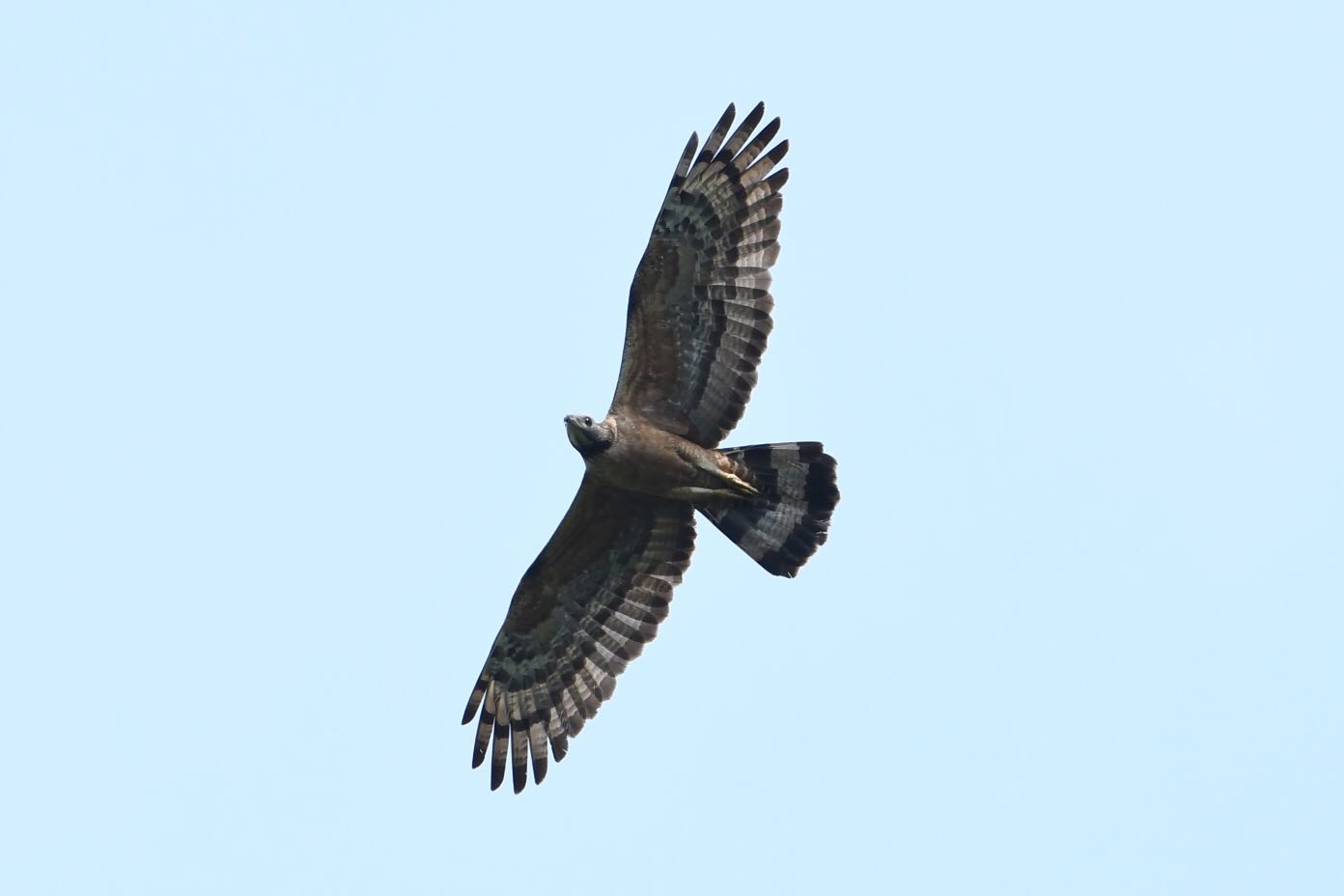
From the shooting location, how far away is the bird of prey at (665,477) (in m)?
16.2

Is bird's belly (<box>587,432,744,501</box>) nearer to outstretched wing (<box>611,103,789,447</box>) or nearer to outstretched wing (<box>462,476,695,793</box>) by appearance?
outstretched wing (<box>611,103,789,447</box>)

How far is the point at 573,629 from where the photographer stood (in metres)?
17.6

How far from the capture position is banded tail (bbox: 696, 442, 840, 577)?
16.7 metres

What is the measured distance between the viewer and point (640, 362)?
1642 centimetres

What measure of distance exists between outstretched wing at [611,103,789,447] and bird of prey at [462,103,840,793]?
0.03 ft

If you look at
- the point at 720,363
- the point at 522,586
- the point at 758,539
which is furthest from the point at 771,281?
the point at 522,586

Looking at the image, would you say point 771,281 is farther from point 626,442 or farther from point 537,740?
point 537,740

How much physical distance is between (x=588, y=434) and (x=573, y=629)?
2246 mm

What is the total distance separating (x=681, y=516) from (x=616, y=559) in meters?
0.65

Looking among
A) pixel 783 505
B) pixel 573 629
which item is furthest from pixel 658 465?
pixel 573 629

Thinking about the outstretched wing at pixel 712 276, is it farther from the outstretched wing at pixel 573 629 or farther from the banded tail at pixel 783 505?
the outstretched wing at pixel 573 629

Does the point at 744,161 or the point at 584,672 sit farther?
the point at 584,672

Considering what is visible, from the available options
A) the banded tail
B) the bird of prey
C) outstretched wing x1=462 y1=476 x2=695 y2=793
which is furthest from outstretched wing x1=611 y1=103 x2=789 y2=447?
outstretched wing x1=462 y1=476 x2=695 y2=793

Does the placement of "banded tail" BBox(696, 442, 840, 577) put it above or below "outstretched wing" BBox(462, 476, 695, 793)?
above
